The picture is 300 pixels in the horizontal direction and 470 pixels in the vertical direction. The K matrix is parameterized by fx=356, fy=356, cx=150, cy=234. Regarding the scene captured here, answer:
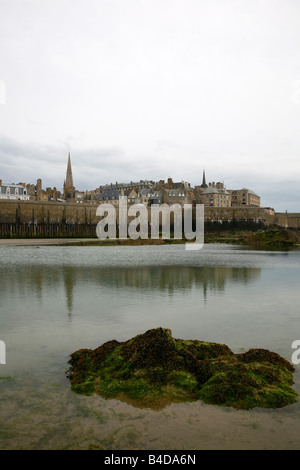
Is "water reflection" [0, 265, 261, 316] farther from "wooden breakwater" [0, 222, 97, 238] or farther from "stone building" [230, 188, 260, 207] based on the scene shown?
"stone building" [230, 188, 260, 207]

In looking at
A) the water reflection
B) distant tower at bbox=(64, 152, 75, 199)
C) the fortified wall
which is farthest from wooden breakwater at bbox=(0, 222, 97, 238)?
distant tower at bbox=(64, 152, 75, 199)

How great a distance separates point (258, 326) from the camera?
8047 mm

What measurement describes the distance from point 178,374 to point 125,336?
2.31 metres

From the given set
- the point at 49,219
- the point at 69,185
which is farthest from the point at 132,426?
the point at 69,185

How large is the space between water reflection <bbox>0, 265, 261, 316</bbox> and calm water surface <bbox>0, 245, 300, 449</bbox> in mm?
44

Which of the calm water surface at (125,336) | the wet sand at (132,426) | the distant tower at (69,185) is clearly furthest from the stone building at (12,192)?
the wet sand at (132,426)

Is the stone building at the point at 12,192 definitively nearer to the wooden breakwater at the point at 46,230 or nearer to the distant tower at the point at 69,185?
the wooden breakwater at the point at 46,230

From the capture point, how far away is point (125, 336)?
7.21m

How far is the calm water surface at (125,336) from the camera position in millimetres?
3807

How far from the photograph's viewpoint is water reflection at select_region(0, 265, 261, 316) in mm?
12480
